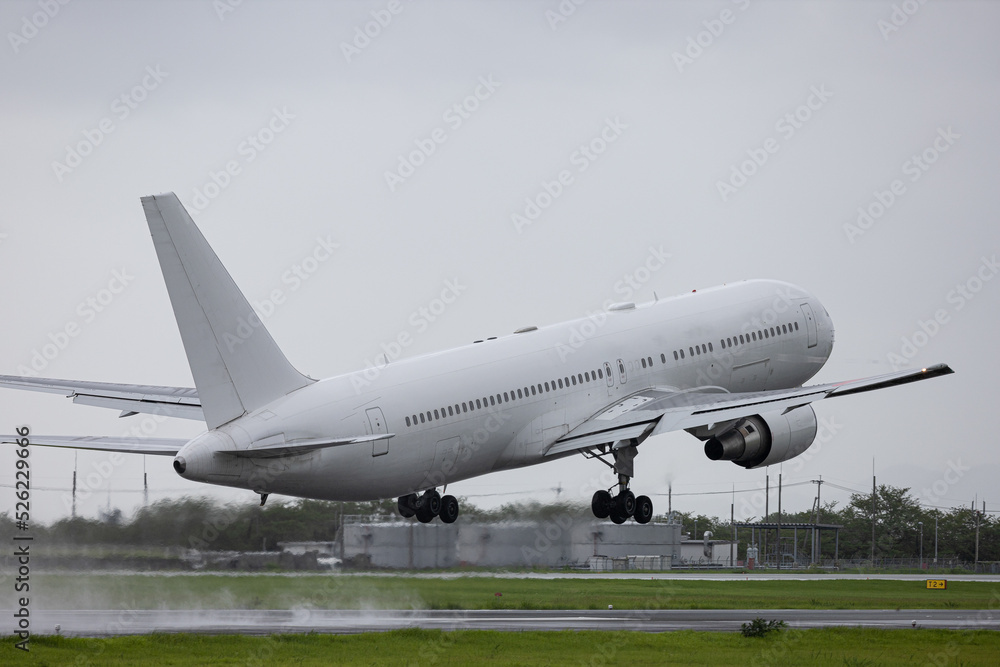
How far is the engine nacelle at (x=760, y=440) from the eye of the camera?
45844 mm

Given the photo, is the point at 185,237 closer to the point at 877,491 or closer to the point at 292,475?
the point at 292,475

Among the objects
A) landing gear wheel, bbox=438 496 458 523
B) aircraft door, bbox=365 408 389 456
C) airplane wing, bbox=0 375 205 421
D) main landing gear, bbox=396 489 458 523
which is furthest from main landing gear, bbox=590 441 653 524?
airplane wing, bbox=0 375 205 421

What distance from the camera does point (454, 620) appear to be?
139 ft

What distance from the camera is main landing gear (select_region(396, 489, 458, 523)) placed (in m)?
42.5

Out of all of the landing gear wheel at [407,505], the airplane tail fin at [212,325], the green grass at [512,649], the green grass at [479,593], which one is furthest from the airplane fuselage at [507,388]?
the green grass at [479,593]

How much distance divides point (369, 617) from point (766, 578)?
107 ft

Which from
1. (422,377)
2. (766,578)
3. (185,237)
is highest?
(185,237)

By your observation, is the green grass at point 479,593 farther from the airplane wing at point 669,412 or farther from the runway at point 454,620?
the airplane wing at point 669,412

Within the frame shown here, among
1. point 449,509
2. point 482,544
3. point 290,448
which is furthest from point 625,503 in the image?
point 290,448

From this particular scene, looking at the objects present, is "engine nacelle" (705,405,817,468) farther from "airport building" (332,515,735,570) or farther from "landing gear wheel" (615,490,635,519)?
"airport building" (332,515,735,570)

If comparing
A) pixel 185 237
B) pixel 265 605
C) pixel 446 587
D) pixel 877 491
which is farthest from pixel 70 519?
pixel 877 491

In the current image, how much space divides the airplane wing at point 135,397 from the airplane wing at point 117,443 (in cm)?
577

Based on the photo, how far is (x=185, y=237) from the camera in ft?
105

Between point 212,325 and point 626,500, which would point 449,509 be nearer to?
point 626,500
